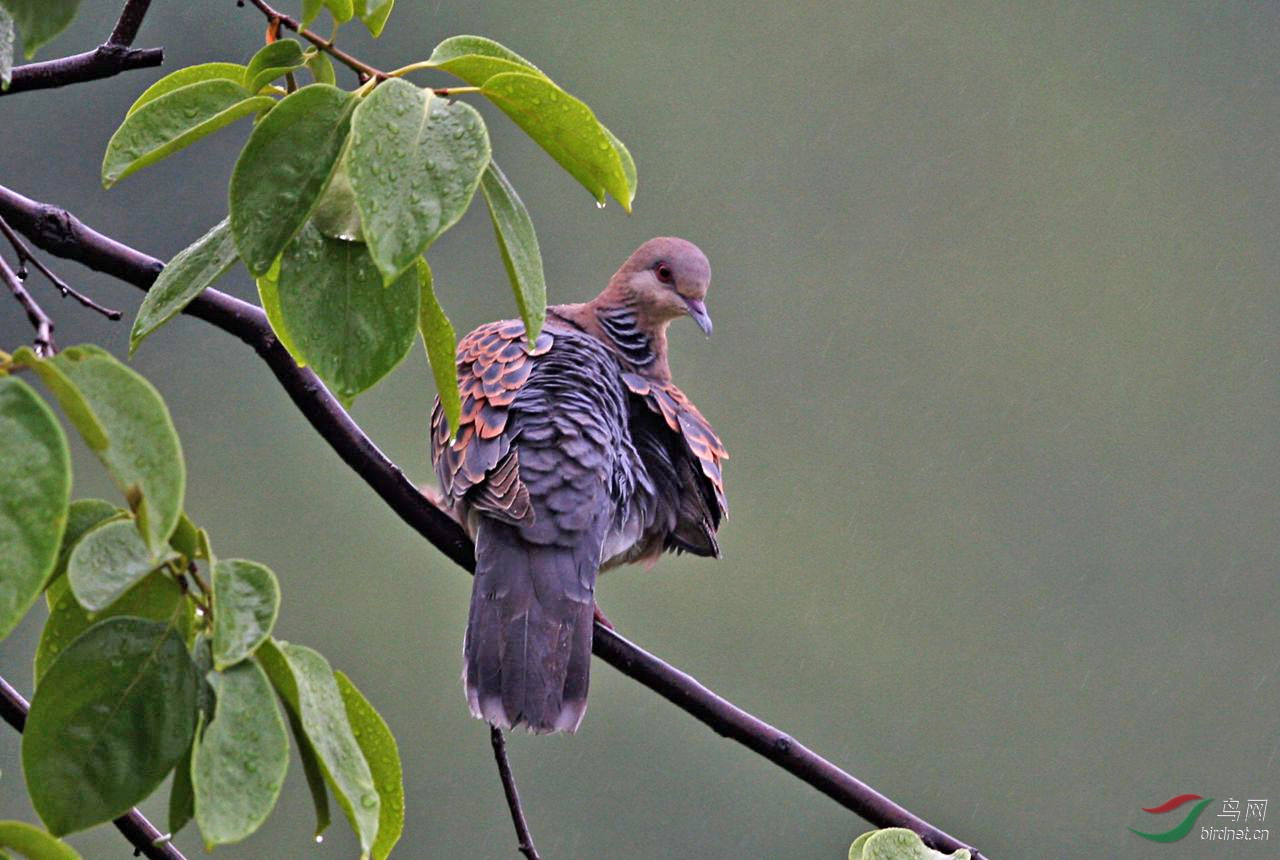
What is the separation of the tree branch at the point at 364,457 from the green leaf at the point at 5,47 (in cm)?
45

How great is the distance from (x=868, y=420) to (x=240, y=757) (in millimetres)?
16513

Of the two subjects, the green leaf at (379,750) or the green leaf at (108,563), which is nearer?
the green leaf at (108,563)

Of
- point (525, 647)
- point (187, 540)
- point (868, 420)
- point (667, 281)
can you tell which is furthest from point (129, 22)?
point (868, 420)

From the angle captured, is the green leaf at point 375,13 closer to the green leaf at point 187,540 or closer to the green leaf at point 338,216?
the green leaf at point 338,216

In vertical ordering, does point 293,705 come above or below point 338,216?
below

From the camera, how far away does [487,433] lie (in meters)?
2.51

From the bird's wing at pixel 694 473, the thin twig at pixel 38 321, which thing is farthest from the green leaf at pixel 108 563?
the bird's wing at pixel 694 473

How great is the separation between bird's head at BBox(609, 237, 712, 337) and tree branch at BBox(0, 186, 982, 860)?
5.35 feet

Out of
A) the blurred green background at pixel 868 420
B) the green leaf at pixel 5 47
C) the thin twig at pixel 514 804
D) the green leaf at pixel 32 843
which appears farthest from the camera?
the blurred green background at pixel 868 420

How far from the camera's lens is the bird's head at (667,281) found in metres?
3.47

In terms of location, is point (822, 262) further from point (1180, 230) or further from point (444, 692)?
point (444, 692)

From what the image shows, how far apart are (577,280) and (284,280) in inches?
539

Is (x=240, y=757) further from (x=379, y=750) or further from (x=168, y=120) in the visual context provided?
(x=168, y=120)

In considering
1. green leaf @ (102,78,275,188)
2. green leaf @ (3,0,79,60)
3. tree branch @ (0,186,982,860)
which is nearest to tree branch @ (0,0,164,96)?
tree branch @ (0,186,982,860)
